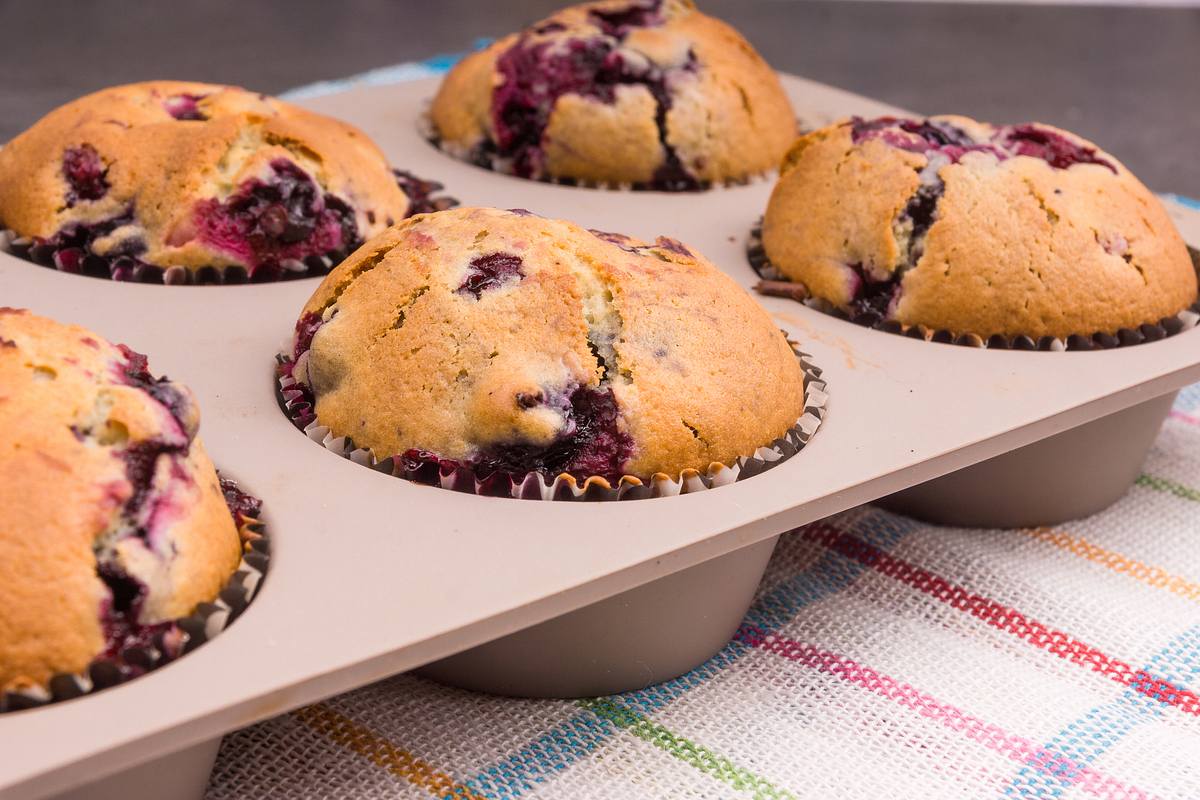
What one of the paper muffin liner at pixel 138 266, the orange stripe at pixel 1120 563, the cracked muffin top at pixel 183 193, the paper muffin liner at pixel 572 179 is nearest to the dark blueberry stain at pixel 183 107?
the cracked muffin top at pixel 183 193

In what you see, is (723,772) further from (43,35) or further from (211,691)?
(43,35)

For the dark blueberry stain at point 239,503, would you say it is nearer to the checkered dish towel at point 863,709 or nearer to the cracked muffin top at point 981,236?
the checkered dish towel at point 863,709

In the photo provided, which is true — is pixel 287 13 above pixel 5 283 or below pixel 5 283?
below

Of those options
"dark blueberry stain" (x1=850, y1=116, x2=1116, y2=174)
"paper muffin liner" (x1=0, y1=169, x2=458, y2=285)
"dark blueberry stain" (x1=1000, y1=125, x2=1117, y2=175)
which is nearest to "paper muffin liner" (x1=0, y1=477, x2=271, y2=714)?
"paper muffin liner" (x1=0, y1=169, x2=458, y2=285)

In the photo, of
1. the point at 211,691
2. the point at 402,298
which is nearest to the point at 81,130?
the point at 402,298

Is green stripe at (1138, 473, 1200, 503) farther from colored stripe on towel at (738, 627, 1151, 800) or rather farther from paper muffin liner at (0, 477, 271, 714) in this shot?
paper muffin liner at (0, 477, 271, 714)

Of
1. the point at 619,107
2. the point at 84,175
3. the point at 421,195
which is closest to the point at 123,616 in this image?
the point at 84,175
